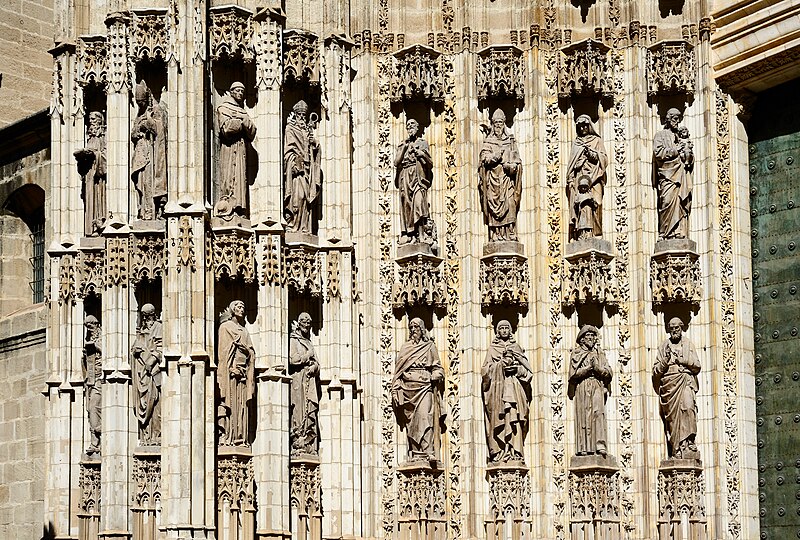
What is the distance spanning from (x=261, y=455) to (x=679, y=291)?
5592 millimetres

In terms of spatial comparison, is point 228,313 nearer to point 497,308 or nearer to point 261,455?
point 261,455

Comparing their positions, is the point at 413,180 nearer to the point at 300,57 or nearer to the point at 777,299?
the point at 300,57

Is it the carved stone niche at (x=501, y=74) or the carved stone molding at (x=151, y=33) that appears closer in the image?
the carved stone molding at (x=151, y=33)

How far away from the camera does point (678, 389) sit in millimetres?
19672

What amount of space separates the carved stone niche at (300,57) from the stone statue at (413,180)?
4.72 ft

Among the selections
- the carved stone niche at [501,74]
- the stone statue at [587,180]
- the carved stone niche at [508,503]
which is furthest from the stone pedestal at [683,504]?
the carved stone niche at [501,74]

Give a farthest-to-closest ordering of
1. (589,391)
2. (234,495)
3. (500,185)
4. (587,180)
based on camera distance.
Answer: (500,185) → (587,180) → (589,391) → (234,495)

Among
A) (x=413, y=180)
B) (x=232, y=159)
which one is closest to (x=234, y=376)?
(x=232, y=159)

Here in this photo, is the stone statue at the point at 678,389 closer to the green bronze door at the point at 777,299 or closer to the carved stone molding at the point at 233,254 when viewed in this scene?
the green bronze door at the point at 777,299

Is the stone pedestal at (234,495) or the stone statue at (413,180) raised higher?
the stone statue at (413,180)

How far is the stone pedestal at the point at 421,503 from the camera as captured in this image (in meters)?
19.7

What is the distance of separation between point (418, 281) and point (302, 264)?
1.59 meters

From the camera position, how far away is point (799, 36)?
19547 mm

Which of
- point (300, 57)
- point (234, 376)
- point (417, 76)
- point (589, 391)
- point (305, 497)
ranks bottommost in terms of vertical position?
point (305, 497)
